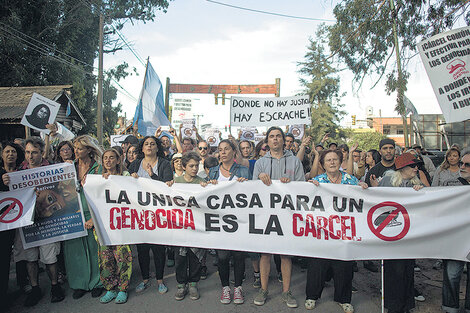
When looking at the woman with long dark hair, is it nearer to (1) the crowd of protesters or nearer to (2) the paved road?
(1) the crowd of protesters

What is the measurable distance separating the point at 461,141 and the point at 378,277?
15.1 meters

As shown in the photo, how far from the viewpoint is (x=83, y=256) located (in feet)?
13.8

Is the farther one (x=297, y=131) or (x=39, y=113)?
(x=297, y=131)

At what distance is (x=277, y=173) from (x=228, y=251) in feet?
3.71

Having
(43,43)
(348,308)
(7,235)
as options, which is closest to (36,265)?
(7,235)

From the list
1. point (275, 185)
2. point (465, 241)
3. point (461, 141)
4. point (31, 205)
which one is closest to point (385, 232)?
point (465, 241)

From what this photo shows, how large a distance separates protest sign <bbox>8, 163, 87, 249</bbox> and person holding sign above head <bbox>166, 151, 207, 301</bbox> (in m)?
1.26

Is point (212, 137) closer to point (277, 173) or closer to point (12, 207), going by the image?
point (277, 173)

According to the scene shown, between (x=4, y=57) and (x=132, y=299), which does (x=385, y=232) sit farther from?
(x=4, y=57)

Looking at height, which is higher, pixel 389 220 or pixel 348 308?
pixel 389 220

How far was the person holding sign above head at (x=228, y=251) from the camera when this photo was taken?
397 cm

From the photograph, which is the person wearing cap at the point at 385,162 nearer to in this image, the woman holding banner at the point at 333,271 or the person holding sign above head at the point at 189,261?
the woman holding banner at the point at 333,271

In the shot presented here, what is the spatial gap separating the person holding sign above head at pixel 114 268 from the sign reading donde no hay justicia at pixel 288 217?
116 millimetres

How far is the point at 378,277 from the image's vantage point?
477 centimetres
